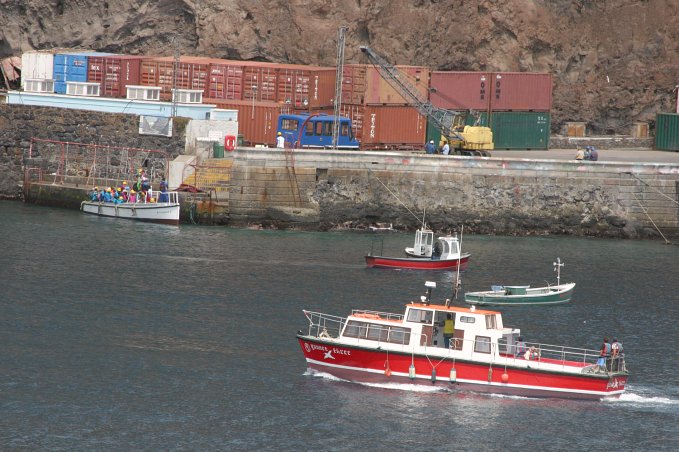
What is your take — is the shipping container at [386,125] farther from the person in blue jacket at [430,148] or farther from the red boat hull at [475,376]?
the red boat hull at [475,376]

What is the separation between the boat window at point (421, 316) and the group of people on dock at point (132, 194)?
35855 mm

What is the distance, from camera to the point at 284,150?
7950cm

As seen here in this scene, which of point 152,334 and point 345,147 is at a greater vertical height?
point 345,147

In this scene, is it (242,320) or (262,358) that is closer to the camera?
(262,358)

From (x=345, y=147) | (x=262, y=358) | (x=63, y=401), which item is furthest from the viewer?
(x=345, y=147)

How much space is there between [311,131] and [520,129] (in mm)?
17771

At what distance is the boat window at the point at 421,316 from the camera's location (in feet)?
148

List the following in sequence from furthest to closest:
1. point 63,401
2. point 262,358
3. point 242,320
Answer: point 242,320 < point 262,358 < point 63,401

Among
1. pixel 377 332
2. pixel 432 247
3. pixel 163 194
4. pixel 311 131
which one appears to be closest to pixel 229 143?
pixel 163 194

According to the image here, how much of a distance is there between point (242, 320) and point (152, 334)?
14.5 feet

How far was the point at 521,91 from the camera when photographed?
93.9 metres

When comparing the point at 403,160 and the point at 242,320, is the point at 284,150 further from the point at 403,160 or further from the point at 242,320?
the point at 242,320

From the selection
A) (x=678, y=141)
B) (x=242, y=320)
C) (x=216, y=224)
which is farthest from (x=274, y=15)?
(x=242, y=320)

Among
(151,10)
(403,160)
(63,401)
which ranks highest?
(151,10)
